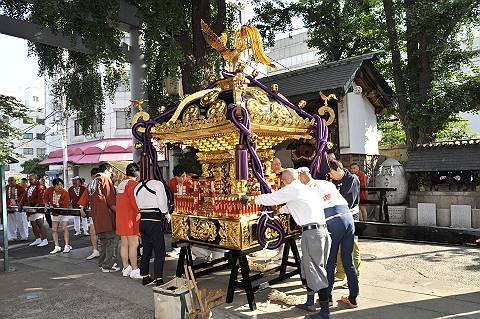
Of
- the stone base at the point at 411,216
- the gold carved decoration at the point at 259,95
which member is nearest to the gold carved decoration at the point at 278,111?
the gold carved decoration at the point at 259,95

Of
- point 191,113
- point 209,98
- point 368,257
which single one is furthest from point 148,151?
point 368,257

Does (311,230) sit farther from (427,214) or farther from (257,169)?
(427,214)

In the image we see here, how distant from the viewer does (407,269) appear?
6.01 metres

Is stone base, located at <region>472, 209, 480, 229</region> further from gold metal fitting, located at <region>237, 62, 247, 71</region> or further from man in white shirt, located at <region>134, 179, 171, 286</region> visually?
man in white shirt, located at <region>134, 179, 171, 286</region>

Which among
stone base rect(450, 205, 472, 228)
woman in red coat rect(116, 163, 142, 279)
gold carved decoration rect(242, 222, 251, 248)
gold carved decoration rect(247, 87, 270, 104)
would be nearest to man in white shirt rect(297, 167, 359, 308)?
gold carved decoration rect(242, 222, 251, 248)

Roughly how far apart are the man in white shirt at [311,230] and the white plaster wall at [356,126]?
270 inches

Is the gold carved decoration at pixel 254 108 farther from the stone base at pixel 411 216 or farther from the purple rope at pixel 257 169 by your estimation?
the stone base at pixel 411 216

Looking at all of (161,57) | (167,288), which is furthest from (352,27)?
(167,288)

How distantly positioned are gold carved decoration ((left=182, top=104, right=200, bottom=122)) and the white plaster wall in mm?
6613

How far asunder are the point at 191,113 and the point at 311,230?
2.16 m

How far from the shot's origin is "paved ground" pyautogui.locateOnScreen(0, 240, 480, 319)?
437 cm

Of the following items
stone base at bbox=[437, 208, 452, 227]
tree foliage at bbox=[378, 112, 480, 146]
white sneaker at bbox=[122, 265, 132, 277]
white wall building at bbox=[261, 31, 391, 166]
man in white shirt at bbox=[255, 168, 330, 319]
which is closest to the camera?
man in white shirt at bbox=[255, 168, 330, 319]

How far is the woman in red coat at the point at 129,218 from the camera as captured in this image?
611 cm

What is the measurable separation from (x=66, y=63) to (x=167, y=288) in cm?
748
